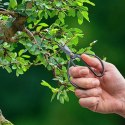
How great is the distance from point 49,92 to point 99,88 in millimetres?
4795

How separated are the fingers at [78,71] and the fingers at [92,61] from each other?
0.05 m

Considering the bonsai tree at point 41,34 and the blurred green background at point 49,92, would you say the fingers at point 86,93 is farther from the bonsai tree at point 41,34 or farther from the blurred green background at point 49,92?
the blurred green background at point 49,92

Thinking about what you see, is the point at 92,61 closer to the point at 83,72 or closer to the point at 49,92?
the point at 83,72

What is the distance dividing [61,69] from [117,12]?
5.02 m

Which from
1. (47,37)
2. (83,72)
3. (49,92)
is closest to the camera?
(83,72)

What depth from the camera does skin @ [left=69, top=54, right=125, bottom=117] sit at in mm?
2203

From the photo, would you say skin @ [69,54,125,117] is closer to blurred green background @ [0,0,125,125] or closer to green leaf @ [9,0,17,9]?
green leaf @ [9,0,17,9]

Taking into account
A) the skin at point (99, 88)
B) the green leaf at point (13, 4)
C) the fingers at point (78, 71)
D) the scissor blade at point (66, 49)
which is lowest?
the skin at point (99, 88)

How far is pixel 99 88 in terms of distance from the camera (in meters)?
2.27

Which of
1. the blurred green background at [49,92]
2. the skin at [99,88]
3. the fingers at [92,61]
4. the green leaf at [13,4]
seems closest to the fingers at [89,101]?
the skin at [99,88]

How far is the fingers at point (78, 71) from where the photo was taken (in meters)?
2.18

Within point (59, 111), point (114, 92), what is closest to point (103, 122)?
point (59, 111)

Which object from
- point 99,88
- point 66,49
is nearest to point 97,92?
point 99,88

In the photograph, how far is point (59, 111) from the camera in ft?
23.2
